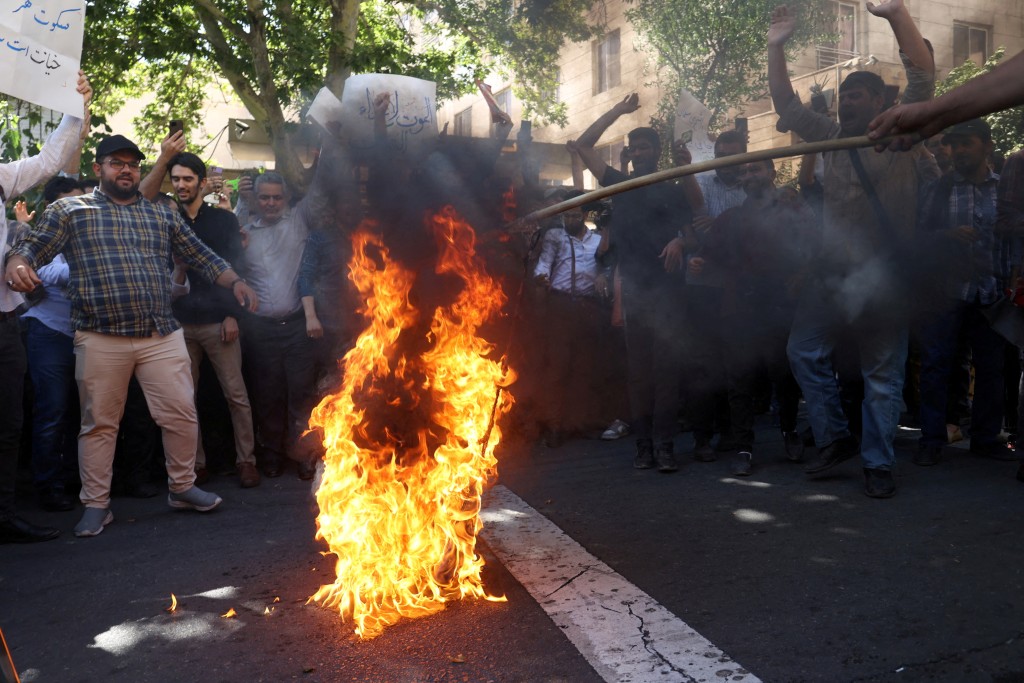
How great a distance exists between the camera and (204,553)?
186 inches

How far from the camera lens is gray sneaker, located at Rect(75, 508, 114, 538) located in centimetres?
527

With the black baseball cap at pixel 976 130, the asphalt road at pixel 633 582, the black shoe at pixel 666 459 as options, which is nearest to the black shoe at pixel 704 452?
the black shoe at pixel 666 459

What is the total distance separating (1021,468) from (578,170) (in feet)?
10.5

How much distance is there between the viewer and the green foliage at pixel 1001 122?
15.3ft

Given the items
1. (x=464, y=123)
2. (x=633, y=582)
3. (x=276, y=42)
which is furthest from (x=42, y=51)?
(x=276, y=42)

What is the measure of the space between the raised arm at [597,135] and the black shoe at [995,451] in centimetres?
311

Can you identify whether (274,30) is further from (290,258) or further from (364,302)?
(364,302)

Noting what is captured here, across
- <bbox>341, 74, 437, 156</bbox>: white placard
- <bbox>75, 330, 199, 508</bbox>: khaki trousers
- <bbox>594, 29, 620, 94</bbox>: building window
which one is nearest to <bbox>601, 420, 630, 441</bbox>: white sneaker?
<bbox>594, 29, 620, 94</bbox>: building window

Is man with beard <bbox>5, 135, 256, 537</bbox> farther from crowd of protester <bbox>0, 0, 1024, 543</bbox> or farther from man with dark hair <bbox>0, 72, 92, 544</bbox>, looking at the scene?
man with dark hair <bbox>0, 72, 92, 544</bbox>

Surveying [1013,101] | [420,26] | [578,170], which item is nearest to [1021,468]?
[578,170]

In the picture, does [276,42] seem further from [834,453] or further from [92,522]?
[834,453]

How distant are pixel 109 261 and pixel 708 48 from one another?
3930mm

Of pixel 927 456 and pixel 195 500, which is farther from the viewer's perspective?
pixel 927 456

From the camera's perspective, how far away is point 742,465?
5.88 meters
